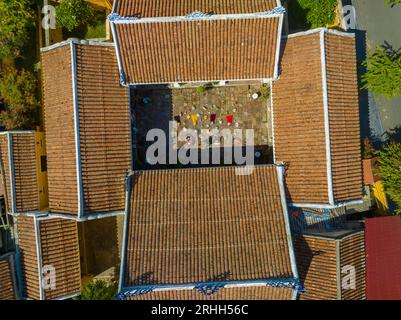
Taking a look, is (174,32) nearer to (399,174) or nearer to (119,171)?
(119,171)

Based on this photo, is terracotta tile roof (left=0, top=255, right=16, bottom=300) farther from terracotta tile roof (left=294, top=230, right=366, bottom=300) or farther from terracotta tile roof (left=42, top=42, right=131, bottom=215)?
terracotta tile roof (left=294, top=230, right=366, bottom=300)

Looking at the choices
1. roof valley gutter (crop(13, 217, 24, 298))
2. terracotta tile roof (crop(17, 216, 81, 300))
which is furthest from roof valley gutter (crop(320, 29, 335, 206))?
roof valley gutter (crop(13, 217, 24, 298))

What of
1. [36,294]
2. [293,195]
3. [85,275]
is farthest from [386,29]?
[36,294]

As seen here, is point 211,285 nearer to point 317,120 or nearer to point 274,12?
point 317,120

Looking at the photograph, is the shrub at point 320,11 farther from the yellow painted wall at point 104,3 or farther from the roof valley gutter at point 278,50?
the yellow painted wall at point 104,3

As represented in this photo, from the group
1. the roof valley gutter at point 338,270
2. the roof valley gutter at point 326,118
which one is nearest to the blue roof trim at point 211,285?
the roof valley gutter at point 338,270
